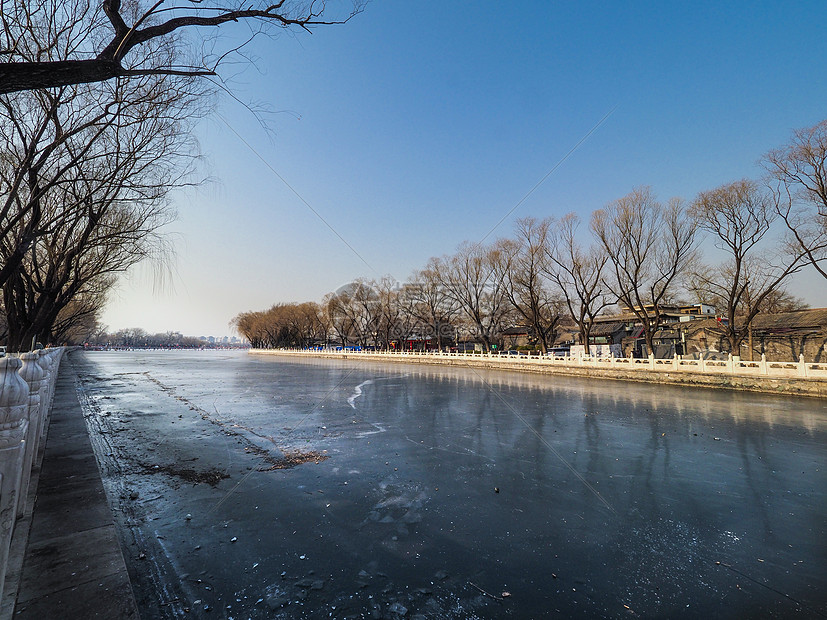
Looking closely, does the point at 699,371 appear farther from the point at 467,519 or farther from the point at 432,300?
the point at 432,300

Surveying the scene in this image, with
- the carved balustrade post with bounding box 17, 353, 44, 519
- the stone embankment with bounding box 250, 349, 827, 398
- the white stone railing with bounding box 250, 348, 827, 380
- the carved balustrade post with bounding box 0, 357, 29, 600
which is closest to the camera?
the carved balustrade post with bounding box 0, 357, 29, 600

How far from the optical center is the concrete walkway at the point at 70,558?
228 centimetres

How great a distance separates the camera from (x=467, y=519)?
13.9ft

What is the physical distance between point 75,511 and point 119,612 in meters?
1.75

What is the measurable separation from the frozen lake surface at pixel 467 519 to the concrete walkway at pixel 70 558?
0.38 metres

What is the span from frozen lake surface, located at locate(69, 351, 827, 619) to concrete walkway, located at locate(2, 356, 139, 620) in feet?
1.26

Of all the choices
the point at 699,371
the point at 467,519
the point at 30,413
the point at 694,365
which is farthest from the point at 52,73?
the point at 694,365

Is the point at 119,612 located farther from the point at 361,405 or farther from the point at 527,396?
the point at 527,396

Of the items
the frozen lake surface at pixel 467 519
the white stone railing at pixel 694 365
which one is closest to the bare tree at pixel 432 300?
the white stone railing at pixel 694 365

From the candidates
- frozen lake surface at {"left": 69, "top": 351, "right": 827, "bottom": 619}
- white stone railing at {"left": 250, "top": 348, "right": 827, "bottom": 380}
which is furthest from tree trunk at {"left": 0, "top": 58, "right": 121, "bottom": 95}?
white stone railing at {"left": 250, "top": 348, "right": 827, "bottom": 380}

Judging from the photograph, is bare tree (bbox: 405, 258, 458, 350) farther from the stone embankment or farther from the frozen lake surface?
the frozen lake surface

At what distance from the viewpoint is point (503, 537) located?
151 inches

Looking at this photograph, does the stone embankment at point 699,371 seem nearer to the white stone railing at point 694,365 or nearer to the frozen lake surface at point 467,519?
the white stone railing at point 694,365

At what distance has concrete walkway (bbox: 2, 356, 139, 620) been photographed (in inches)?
89.7
